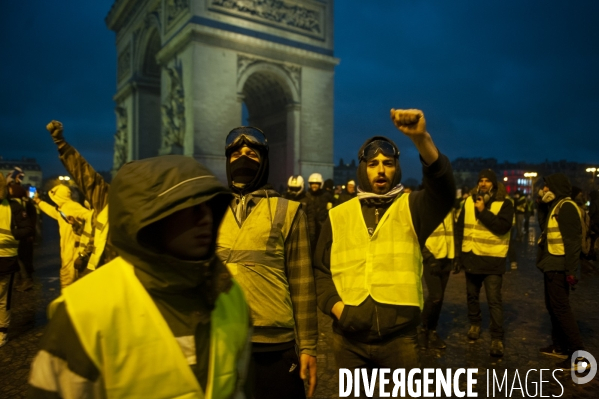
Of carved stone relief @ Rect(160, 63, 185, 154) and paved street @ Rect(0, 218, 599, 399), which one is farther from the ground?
carved stone relief @ Rect(160, 63, 185, 154)

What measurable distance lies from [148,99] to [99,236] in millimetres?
26480

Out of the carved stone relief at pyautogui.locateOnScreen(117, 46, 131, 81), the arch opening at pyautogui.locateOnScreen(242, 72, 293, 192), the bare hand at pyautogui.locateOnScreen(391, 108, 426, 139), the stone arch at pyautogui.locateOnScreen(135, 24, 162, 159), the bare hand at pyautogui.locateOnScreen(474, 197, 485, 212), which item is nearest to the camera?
the bare hand at pyautogui.locateOnScreen(391, 108, 426, 139)

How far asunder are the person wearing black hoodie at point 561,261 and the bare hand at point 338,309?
314 centimetres

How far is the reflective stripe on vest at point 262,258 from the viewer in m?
2.32

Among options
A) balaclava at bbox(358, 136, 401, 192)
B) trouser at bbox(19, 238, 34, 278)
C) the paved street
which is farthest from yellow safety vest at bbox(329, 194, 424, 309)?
trouser at bbox(19, 238, 34, 278)

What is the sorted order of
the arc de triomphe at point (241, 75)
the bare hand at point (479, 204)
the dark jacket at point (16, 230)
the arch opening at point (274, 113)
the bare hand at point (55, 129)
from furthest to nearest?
the arch opening at point (274, 113) < the arc de triomphe at point (241, 75) < the dark jacket at point (16, 230) < the bare hand at point (479, 204) < the bare hand at point (55, 129)

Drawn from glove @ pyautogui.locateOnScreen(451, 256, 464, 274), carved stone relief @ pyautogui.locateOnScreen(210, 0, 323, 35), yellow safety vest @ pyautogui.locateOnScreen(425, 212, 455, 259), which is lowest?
glove @ pyautogui.locateOnScreen(451, 256, 464, 274)

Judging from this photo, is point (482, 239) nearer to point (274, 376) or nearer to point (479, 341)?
point (479, 341)

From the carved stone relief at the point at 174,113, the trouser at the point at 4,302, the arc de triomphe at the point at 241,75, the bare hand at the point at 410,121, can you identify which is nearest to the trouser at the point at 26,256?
the trouser at the point at 4,302

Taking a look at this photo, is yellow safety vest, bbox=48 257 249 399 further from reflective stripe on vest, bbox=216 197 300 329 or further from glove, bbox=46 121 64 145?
glove, bbox=46 121 64 145

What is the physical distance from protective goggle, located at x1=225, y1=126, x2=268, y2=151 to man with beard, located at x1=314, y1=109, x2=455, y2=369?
67 centimetres

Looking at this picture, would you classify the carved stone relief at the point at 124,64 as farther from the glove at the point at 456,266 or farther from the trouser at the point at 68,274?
the glove at the point at 456,266

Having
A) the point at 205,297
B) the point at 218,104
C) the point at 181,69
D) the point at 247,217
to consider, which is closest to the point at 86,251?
the point at 247,217

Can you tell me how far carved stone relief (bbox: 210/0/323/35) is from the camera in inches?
818
